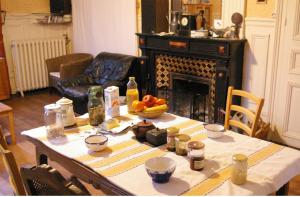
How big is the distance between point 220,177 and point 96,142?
2.30ft

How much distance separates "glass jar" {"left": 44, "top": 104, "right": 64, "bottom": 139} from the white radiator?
372cm

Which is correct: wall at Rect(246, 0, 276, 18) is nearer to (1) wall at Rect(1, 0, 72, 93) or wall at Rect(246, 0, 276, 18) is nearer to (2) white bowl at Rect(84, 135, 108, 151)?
(2) white bowl at Rect(84, 135, 108, 151)

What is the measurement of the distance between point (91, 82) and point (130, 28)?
38.0 inches

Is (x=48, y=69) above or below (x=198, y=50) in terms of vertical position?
below

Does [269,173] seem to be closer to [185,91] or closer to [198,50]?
[198,50]

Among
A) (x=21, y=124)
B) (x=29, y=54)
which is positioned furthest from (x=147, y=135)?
(x=29, y=54)

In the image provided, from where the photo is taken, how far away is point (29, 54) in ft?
18.2

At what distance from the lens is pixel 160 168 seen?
1.59 m

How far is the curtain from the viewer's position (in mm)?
4949

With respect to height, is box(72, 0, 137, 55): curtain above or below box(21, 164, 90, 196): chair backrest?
above

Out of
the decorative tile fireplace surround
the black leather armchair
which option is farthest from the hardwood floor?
the decorative tile fireplace surround

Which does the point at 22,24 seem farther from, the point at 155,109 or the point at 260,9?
the point at 155,109

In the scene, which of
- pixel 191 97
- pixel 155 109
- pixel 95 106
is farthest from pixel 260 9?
pixel 95 106

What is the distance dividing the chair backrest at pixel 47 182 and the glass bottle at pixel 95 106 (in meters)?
0.85
